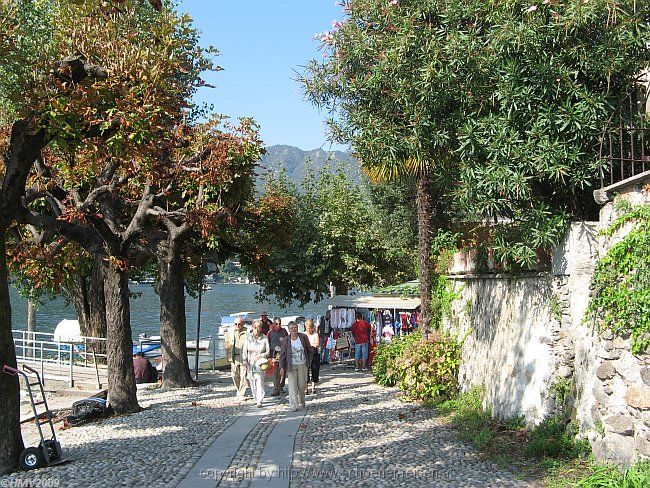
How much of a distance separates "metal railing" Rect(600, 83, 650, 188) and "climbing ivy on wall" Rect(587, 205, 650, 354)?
121cm

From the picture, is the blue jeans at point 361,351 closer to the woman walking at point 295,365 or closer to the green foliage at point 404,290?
the green foliage at point 404,290

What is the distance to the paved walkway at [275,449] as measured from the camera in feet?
25.9

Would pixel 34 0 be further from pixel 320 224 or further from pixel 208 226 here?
pixel 320 224

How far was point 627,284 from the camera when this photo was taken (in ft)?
24.5

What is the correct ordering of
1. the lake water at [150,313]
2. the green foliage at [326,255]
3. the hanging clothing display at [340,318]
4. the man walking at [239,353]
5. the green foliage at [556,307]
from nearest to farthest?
the green foliage at [556,307] → the man walking at [239,353] → the hanging clothing display at [340,318] → the green foliage at [326,255] → the lake water at [150,313]

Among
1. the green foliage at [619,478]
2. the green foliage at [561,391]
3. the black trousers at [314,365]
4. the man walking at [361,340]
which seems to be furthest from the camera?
the man walking at [361,340]

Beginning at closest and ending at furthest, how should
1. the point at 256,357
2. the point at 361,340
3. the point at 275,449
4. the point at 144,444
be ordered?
the point at 275,449
the point at 144,444
the point at 256,357
the point at 361,340

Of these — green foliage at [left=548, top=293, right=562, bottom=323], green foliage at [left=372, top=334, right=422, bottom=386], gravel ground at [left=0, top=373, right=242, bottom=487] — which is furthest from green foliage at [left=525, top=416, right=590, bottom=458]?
green foliage at [left=372, top=334, right=422, bottom=386]

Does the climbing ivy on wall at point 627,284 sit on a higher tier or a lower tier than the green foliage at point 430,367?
higher

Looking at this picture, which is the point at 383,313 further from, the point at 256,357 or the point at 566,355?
the point at 566,355

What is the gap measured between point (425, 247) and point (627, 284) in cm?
761

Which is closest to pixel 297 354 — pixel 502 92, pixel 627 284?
pixel 502 92

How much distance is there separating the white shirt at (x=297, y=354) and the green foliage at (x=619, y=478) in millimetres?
6947

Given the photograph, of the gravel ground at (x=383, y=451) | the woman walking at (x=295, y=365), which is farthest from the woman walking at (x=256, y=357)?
the gravel ground at (x=383, y=451)
